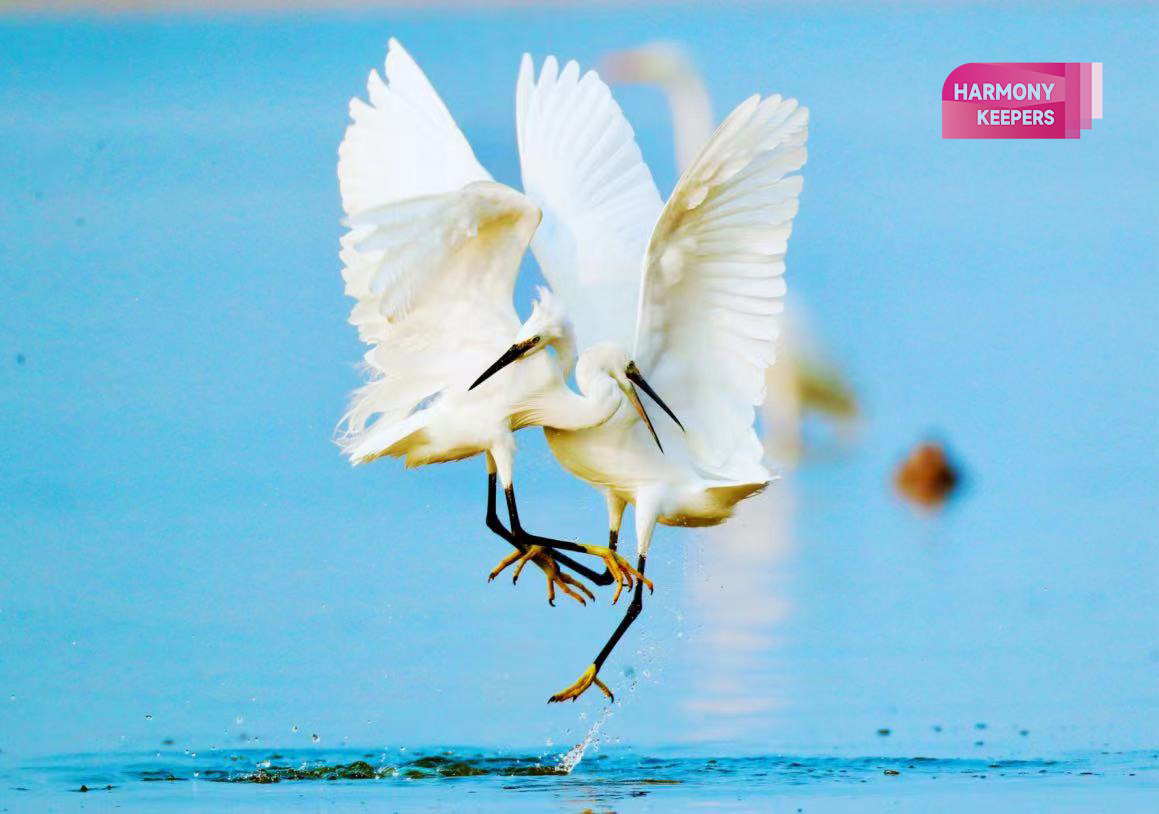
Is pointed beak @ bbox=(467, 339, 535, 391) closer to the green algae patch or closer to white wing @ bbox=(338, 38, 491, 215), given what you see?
white wing @ bbox=(338, 38, 491, 215)

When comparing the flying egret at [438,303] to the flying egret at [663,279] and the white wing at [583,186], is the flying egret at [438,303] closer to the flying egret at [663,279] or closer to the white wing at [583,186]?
the flying egret at [663,279]

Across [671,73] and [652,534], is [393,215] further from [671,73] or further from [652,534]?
[671,73]

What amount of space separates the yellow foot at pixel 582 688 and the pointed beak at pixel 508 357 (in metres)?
0.94

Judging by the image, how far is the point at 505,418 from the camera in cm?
656

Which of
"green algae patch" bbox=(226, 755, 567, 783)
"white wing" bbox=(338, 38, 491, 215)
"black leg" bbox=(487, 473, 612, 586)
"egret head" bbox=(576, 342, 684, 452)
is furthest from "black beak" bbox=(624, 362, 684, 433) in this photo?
"green algae patch" bbox=(226, 755, 567, 783)

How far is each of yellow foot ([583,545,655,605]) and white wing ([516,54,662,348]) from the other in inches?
29.7

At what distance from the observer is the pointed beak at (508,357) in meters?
6.34

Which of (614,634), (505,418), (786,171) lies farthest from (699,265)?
(614,634)

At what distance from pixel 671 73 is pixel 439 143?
4026 millimetres

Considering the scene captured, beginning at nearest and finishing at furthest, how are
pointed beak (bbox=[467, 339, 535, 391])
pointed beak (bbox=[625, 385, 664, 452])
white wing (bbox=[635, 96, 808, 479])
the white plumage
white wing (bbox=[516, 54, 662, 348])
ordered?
white wing (bbox=[635, 96, 808, 479]) → the white plumage → pointed beak (bbox=[467, 339, 535, 391]) → pointed beak (bbox=[625, 385, 664, 452]) → white wing (bbox=[516, 54, 662, 348])

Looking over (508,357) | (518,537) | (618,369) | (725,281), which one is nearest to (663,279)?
(725,281)

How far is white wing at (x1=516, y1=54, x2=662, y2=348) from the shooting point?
7.01 m

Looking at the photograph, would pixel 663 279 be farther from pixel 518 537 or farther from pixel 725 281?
pixel 518 537

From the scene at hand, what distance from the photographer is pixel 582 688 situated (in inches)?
259
